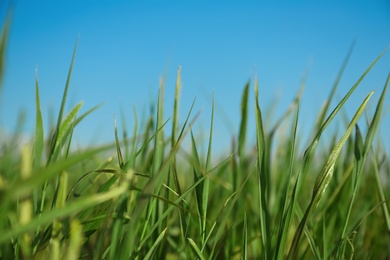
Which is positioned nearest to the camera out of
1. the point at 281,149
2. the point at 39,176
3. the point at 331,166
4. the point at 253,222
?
the point at 39,176

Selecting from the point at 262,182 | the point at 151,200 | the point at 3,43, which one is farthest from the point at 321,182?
the point at 3,43

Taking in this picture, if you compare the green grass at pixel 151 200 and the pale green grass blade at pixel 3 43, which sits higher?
the pale green grass blade at pixel 3 43

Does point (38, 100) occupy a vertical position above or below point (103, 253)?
above

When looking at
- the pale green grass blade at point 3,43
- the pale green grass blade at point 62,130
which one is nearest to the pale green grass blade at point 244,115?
the pale green grass blade at point 62,130

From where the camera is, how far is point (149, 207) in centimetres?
53

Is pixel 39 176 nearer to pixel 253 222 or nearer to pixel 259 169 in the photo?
pixel 259 169

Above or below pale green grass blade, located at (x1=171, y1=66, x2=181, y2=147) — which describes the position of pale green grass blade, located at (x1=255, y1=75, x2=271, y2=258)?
A: below

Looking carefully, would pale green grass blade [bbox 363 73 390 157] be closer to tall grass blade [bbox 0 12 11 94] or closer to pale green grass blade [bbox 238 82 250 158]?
pale green grass blade [bbox 238 82 250 158]

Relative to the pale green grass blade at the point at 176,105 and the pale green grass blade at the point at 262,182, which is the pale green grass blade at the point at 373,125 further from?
the pale green grass blade at the point at 176,105

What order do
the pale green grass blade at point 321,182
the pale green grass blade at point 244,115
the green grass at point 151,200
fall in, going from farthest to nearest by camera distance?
the pale green grass blade at point 244,115 → the pale green grass blade at point 321,182 → the green grass at point 151,200

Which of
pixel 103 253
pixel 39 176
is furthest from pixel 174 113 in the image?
pixel 39 176

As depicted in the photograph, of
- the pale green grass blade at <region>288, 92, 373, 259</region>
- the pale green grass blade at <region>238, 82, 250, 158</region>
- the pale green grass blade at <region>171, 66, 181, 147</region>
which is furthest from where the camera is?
the pale green grass blade at <region>238, 82, 250, 158</region>

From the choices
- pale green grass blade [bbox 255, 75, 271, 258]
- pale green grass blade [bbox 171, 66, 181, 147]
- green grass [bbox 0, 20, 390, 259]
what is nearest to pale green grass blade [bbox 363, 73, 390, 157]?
green grass [bbox 0, 20, 390, 259]

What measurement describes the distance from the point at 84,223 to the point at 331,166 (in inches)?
11.2
